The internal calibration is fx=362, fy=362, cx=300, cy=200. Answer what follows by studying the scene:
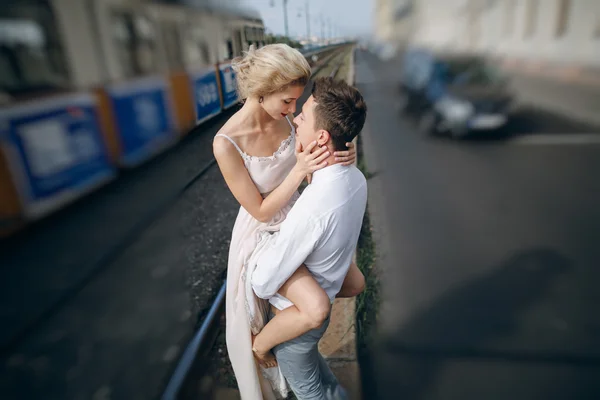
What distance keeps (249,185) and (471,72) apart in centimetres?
105

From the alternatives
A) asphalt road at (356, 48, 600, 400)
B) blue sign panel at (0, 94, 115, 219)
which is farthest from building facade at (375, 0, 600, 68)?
blue sign panel at (0, 94, 115, 219)

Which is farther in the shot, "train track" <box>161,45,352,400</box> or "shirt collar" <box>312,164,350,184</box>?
"train track" <box>161,45,352,400</box>

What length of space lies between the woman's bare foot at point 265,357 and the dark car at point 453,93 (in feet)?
4.03

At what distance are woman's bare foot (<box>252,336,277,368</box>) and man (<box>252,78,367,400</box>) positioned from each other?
26 centimetres

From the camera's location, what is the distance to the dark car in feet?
4.82

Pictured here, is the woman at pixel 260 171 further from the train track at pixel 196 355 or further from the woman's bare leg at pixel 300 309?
the train track at pixel 196 355

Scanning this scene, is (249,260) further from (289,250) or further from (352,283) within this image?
(352,283)

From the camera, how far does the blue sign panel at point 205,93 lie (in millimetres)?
984

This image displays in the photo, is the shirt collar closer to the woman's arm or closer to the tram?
the woman's arm

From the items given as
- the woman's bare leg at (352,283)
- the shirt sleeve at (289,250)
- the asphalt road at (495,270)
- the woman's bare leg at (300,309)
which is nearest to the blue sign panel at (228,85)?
the shirt sleeve at (289,250)

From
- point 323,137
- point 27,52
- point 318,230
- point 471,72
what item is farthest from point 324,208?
point 471,72

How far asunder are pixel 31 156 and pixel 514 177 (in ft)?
7.08

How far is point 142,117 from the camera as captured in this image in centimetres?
70

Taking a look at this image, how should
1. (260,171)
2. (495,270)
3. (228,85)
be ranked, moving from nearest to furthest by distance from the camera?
(260,171) → (228,85) → (495,270)
